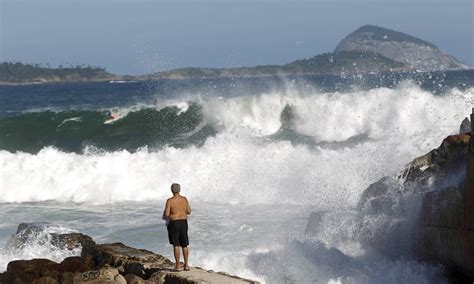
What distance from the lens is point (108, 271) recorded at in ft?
35.7

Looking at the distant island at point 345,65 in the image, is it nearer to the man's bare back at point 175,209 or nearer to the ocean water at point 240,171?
the ocean water at point 240,171

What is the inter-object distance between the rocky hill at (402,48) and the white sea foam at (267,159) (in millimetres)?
57353

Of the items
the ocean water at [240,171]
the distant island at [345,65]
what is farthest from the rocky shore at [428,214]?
the distant island at [345,65]

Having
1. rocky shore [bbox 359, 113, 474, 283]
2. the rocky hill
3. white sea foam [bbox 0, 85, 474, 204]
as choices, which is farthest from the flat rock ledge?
the rocky hill

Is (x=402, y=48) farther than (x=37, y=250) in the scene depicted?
Yes

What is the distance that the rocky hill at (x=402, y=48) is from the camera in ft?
300

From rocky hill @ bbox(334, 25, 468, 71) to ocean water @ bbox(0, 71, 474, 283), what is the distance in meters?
56.1

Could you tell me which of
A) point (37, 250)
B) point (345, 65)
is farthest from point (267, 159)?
point (345, 65)

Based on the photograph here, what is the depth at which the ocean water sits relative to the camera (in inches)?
524

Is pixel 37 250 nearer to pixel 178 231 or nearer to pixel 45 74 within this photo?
pixel 178 231

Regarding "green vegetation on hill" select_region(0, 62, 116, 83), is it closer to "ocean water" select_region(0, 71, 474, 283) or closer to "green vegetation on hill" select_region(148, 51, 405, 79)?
"green vegetation on hill" select_region(148, 51, 405, 79)

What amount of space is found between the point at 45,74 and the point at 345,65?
57.9m

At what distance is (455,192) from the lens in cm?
1068

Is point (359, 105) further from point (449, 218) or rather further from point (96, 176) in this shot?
point (449, 218)
